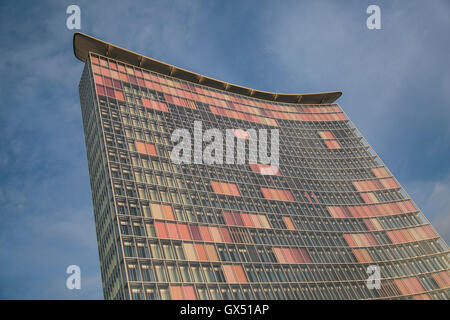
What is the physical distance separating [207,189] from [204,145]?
10.9m

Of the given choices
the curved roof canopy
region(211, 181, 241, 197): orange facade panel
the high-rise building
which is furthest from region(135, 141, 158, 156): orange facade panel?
the curved roof canopy

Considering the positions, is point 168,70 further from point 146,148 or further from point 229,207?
point 229,207

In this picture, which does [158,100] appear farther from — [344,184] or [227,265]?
[344,184]

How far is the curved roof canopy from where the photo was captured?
2736 inches

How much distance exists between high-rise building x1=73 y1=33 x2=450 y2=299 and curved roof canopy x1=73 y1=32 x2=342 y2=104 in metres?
0.29

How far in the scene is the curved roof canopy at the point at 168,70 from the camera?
69.5 meters

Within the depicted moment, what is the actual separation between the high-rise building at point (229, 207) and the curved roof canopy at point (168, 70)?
292 millimetres

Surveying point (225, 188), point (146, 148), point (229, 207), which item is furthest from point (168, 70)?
point (229, 207)

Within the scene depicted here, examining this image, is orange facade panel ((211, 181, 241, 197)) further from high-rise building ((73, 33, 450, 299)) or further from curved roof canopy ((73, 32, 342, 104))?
curved roof canopy ((73, 32, 342, 104))

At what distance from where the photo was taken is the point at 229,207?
55531mm

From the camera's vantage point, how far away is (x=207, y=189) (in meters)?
56.2

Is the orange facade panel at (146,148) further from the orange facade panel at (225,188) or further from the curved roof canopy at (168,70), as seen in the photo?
the curved roof canopy at (168,70)

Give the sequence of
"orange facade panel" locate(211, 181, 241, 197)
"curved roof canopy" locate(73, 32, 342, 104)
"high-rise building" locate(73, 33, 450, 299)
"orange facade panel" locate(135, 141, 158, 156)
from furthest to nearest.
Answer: "curved roof canopy" locate(73, 32, 342, 104)
"orange facade panel" locate(211, 181, 241, 197)
"orange facade panel" locate(135, 141, 158, 156)
"high-rise building" locate(73, 33, 450, 299)

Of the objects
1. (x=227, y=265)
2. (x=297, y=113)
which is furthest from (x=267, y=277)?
(x=297, y=113)
